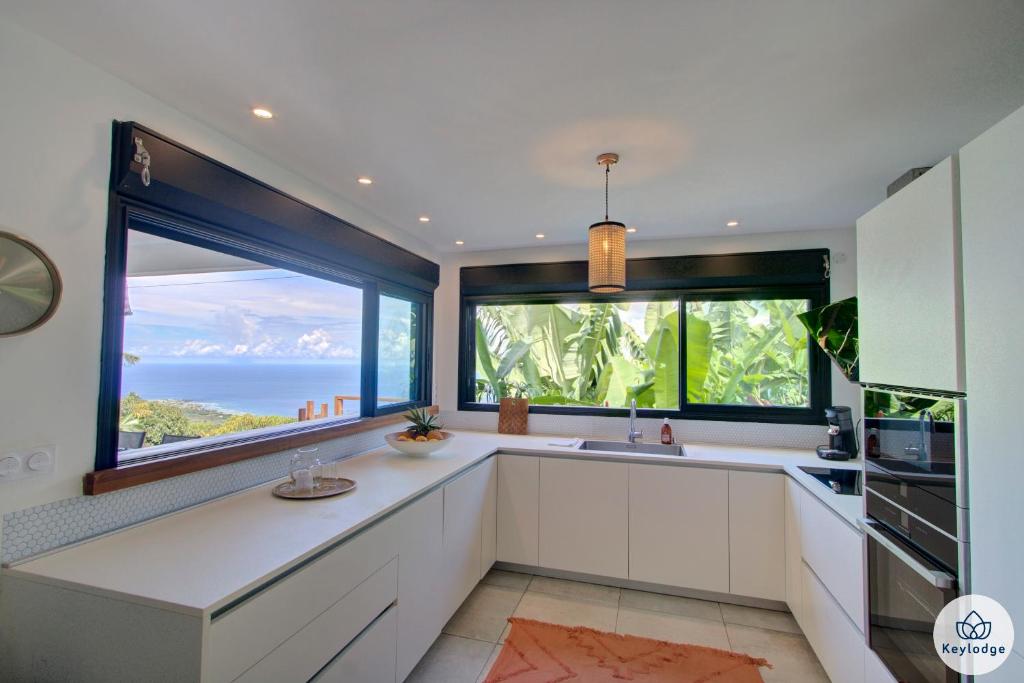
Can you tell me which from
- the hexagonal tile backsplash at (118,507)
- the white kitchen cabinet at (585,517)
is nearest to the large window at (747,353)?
the white kitchen cabinet at (585,517)

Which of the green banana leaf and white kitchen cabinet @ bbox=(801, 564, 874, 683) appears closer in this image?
white kitchen cabinet @ bbox=(801, 564, 874, 683)

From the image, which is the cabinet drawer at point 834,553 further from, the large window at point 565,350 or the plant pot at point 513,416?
the plant pot at point 513,416

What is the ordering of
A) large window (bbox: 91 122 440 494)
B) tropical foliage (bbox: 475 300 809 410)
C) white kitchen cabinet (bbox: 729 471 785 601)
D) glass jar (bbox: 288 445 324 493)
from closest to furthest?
1. large window (bbox: 91 122 440 494)
2. glass jar (bbox: 288 445 324 493)
3. white kitchen cabinet (bbox: 729 471 785 601)
4. tropical foliage (bbox: 475 300 809 410)

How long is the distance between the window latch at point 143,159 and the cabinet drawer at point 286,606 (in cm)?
138

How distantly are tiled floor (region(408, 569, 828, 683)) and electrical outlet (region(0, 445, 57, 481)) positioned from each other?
1.63 meters

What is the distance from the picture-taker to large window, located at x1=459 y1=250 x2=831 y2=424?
324 cm

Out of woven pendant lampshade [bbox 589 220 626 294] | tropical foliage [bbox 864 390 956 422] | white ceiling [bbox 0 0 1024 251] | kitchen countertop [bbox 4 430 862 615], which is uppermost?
white ceiling [bbox 0 0 1024 251]

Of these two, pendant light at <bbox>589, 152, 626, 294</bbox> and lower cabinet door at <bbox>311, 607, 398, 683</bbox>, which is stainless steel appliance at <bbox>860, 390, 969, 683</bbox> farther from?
lower cabinet door at <bbox>311, 607, 398, 683</bbox>

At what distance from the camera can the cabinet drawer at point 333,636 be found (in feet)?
4.11

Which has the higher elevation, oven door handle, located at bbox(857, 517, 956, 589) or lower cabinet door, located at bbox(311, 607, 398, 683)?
oven door handle, located at bbox(857, 517, 956, 589)

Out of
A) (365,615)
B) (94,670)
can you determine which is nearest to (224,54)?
(94,670)

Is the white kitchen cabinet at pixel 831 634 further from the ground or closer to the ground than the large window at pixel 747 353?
closer to the ground

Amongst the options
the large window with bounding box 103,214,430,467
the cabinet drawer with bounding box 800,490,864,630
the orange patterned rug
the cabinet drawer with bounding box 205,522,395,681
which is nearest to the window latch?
the large window with bounding box 103,214,430,467

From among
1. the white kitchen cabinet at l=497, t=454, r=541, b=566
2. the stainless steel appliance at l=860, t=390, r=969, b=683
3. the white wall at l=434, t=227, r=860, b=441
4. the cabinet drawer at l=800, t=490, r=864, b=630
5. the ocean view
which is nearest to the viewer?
the stainless steel appliance at l=860, t=390, r=969, b=683
